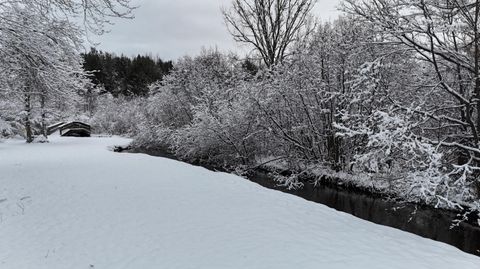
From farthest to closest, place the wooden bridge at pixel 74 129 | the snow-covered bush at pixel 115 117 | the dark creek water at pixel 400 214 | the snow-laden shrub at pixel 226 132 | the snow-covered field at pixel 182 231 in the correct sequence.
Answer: the snow-covered bush at pixel 115 117
the wooden bridge at pixel 74 129
the snow-laden shrub at pixel 226 132
the dark creek water at pixel 400 214
the snow-covered field at pixel 182 231

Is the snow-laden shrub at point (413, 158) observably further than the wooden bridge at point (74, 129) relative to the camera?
No

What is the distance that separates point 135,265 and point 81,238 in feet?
5.08

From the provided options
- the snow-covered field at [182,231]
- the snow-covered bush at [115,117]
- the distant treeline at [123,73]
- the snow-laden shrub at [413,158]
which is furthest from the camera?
the distant treeline at [123,73]

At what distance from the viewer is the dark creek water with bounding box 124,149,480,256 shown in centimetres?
817

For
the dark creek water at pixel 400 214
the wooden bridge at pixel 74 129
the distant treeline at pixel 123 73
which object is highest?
the distant treeline at pixel 123 73

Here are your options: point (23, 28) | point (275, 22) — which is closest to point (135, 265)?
point (23, 28)

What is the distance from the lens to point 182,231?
639 centimetres

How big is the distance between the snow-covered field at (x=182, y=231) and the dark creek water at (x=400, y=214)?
1983 mm

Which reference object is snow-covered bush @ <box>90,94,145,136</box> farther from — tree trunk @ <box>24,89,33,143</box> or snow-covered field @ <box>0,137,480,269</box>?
snow-covered field @ <box>0,137,480,269</box>

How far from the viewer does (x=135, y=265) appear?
5.18 m

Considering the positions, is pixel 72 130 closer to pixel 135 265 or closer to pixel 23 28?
pixel 23 28

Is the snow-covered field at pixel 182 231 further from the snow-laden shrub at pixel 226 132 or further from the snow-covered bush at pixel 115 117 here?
the snow-covered bush at pixel 115 117

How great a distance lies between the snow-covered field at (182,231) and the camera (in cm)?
523

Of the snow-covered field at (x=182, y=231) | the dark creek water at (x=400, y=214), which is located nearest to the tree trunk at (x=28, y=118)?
the snow-covered field at (x=182, y=231)
